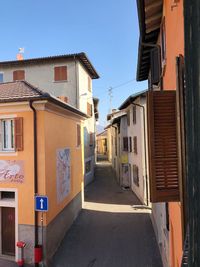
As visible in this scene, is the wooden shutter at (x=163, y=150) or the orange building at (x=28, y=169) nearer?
the wooden shutter at (x=163, y=150)

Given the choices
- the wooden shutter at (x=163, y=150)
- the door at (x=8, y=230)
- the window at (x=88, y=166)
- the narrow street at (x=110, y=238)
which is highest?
the wooden shutter at (x=163, y=150)

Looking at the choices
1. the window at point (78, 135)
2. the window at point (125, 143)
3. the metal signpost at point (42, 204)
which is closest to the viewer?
the metal signpost at point (42, 204)

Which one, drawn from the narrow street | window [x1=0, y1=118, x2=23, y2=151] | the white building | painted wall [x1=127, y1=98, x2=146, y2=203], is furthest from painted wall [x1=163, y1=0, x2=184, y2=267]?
the white building

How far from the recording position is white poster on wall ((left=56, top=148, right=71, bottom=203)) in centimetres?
1235

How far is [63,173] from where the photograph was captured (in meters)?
13.2

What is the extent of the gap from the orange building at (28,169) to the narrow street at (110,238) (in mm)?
1095

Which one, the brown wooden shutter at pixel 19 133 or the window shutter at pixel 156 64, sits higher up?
the window shutter at pixel 156 64

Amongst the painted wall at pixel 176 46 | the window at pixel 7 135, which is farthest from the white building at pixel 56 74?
the painted wall at pixel 176 46

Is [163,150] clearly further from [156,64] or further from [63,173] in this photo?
[63,173]

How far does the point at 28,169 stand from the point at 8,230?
3.00 metres

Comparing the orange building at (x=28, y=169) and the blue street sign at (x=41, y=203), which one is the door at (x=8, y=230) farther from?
the blue street sign at (x=41, y=203)

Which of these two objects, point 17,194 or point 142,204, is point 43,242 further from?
point 142,204

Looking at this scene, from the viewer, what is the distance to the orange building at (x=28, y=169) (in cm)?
1044

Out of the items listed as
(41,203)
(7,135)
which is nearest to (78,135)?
(7,135)
